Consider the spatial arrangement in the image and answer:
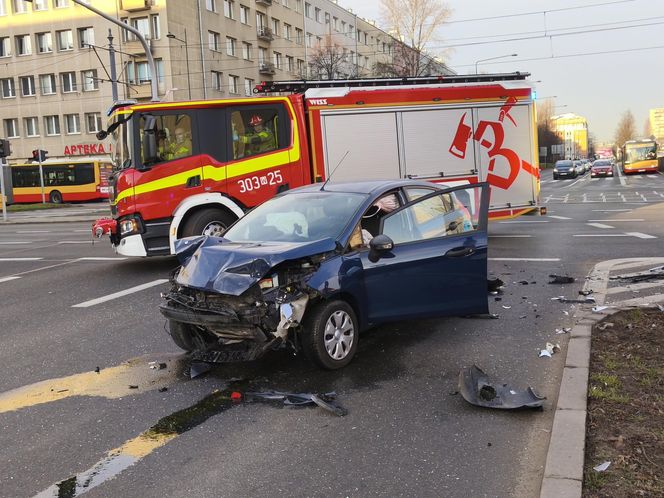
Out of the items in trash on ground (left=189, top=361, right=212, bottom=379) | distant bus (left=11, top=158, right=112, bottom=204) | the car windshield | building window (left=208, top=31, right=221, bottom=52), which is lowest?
trash on ground (left=189, top=361, right=212, bottom=379)

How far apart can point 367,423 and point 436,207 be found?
99.2 inches

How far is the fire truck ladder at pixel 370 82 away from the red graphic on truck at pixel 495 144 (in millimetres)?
632

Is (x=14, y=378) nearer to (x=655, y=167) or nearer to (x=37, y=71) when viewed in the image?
(x=37, y=71)

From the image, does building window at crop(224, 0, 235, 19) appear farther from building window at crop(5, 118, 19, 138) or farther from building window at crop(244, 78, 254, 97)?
building window at crop(5, 118, 19, 138)

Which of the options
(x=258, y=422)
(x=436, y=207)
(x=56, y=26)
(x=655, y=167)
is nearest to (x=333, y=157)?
(x=436, y=207)

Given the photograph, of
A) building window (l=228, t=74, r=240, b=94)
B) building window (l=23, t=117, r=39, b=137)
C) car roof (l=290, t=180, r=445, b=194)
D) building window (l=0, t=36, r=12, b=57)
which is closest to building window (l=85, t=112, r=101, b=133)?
building window (l=23, t=117, r=39, b=137)

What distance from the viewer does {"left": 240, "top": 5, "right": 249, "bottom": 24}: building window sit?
54.5m

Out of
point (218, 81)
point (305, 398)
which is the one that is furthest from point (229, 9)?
point (305, 398)

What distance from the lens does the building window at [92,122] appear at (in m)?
48.7

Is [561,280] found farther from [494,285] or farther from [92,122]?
[92,122]

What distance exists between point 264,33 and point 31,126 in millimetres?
21120

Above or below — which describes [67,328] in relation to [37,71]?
below

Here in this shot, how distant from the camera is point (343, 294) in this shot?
17.5 feet

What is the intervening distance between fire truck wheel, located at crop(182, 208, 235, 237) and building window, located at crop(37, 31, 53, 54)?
1809 inches
